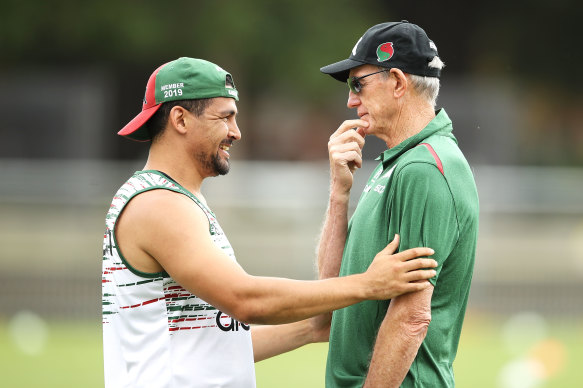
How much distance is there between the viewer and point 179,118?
13.8 ft

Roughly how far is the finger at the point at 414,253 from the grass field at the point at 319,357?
6.13 meters

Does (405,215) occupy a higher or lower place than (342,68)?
lower

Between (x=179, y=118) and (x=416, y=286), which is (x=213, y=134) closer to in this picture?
(x=179, y=118)

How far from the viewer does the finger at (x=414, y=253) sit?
3715mm

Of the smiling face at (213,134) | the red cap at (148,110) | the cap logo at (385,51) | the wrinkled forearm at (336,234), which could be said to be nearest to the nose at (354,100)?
the cap logo at (385,51)

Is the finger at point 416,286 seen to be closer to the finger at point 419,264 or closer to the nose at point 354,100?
the finger at point 419,264

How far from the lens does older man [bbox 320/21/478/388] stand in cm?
375

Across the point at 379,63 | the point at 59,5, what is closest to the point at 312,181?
the point at 59,5

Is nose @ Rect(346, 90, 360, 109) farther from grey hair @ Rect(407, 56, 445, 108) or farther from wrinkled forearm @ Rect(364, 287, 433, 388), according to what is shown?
wrinkled forearm @ Rect(364, 287, 433, 388)

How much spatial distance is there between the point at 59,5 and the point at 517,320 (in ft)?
32.9

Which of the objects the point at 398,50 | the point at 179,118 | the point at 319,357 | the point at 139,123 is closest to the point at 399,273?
the point at 398,50

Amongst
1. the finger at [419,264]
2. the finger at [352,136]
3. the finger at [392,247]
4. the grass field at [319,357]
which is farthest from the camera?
the grass field at [319,357]

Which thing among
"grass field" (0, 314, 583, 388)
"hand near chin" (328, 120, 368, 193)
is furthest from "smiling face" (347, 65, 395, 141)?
"grass field" (0, 314, 583, 388)

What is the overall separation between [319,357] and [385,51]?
7.93 metres
